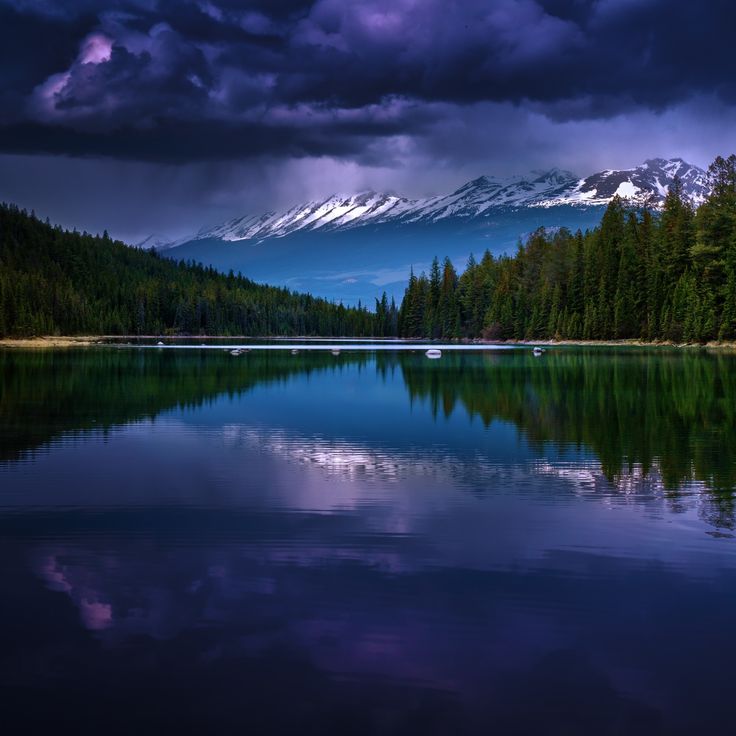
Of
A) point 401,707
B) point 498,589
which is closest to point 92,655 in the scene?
point 401,707

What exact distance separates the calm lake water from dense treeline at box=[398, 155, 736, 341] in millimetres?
88166

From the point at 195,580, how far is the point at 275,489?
306 inches

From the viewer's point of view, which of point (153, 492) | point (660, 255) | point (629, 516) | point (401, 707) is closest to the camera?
point (401, 707)

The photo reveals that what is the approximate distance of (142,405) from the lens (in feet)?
142

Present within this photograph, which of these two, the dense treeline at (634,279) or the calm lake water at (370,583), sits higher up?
the dense treeline at (634,279)

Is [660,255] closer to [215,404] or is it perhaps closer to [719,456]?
[215,404]

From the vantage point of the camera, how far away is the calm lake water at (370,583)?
929 cm

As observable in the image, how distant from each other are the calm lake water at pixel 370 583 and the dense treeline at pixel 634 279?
8817 centimetres

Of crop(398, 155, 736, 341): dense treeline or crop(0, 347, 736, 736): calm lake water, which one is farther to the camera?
crop(398, 155, 736, 341): dense treeline

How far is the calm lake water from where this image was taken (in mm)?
9289

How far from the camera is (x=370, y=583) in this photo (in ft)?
43.4

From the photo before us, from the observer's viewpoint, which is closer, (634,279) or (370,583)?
(370,583)

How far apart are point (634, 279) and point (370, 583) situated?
129 meters

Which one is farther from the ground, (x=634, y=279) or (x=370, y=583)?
(x=634, y=279)
